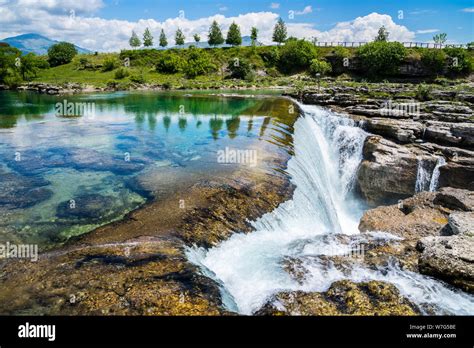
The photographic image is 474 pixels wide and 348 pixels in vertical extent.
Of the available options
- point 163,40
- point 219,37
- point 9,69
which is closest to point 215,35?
point 219,37

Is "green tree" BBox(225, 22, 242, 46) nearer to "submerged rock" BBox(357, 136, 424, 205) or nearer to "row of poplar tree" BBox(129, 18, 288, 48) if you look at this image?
"row of poplar tree" BBox(129, 18, 288, 48)

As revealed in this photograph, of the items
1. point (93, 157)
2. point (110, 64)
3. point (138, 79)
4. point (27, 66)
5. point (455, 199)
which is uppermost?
point (110, 64)

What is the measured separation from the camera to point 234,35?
422 feet

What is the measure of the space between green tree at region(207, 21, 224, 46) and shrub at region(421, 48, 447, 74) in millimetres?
73215

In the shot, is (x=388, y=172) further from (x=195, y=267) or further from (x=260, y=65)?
(x=260, y=65)

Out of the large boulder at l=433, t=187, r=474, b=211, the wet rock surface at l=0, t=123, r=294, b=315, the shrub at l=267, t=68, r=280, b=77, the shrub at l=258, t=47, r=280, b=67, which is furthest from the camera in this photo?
the shrub at l=258, t=47, r=280, b=67

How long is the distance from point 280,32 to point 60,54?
8314cm

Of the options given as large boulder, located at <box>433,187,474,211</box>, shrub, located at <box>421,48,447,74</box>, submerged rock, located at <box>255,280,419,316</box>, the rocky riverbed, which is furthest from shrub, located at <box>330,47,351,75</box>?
submerged rock, located at <box>255,280,419,316</box>

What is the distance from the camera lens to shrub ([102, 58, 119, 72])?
104188mm

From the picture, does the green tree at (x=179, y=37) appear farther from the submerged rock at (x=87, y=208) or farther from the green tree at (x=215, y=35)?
the submerged rock at (x=87, y=208)

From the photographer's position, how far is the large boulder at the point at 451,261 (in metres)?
8.83

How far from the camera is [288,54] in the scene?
109562 mm

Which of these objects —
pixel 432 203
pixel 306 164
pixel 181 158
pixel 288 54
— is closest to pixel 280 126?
pixel 306 164

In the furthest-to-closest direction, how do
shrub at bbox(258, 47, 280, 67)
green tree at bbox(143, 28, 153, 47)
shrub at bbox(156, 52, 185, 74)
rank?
green tree at bbox(143, 28, 153, 47)
shrub at bbox(258, 47, 280, 67)
shrub at bbox(156, 52, 185, 74)
